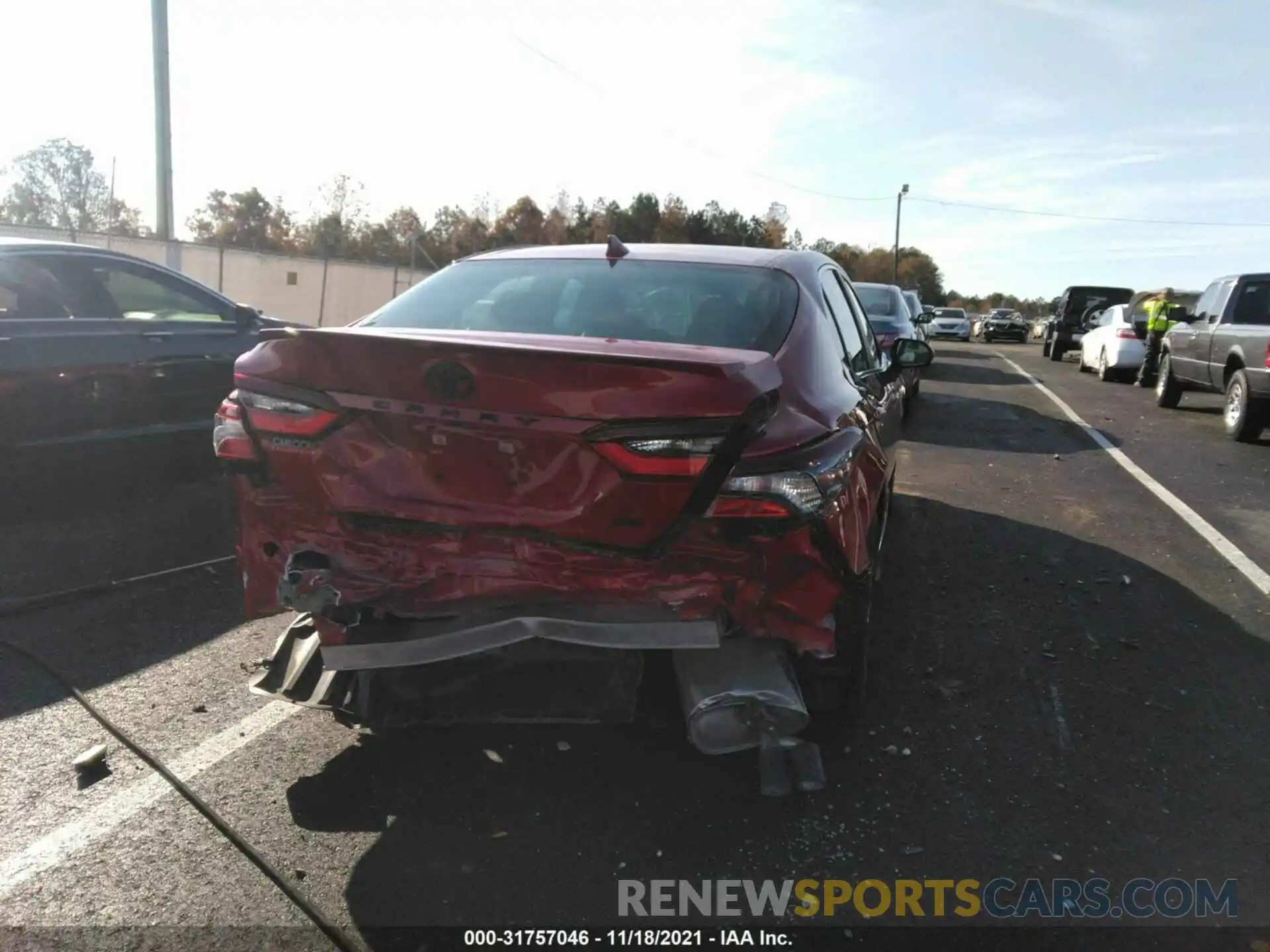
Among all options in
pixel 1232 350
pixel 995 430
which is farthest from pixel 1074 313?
pixel 995 430

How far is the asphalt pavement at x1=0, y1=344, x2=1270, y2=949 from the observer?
2.68 metres

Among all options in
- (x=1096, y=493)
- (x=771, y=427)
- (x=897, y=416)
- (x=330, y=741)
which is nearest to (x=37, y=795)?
(x=330, y=741)

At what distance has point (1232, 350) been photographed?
12.0 meters

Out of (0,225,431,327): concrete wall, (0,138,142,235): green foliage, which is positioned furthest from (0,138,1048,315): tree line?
(0,225,431,327): concrete wall

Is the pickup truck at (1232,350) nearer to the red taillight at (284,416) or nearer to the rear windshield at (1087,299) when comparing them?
the red taillight at (284,416)

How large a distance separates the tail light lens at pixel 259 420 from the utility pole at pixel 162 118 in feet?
52.1

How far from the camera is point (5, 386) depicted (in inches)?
225

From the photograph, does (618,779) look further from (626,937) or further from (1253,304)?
(1253,304)

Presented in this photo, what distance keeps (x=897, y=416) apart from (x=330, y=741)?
3.61 meters

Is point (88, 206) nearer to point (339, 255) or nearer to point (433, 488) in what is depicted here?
point (339, 255)

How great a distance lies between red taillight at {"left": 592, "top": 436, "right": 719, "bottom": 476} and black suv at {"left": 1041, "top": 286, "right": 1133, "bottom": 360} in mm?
27534

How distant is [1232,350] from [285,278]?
61.4 ft

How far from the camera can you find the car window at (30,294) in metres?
6.00

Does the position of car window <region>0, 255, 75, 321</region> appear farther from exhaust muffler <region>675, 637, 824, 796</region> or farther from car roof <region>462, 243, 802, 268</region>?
exhaust muffler <region>675, 637, 824, 796</region>
